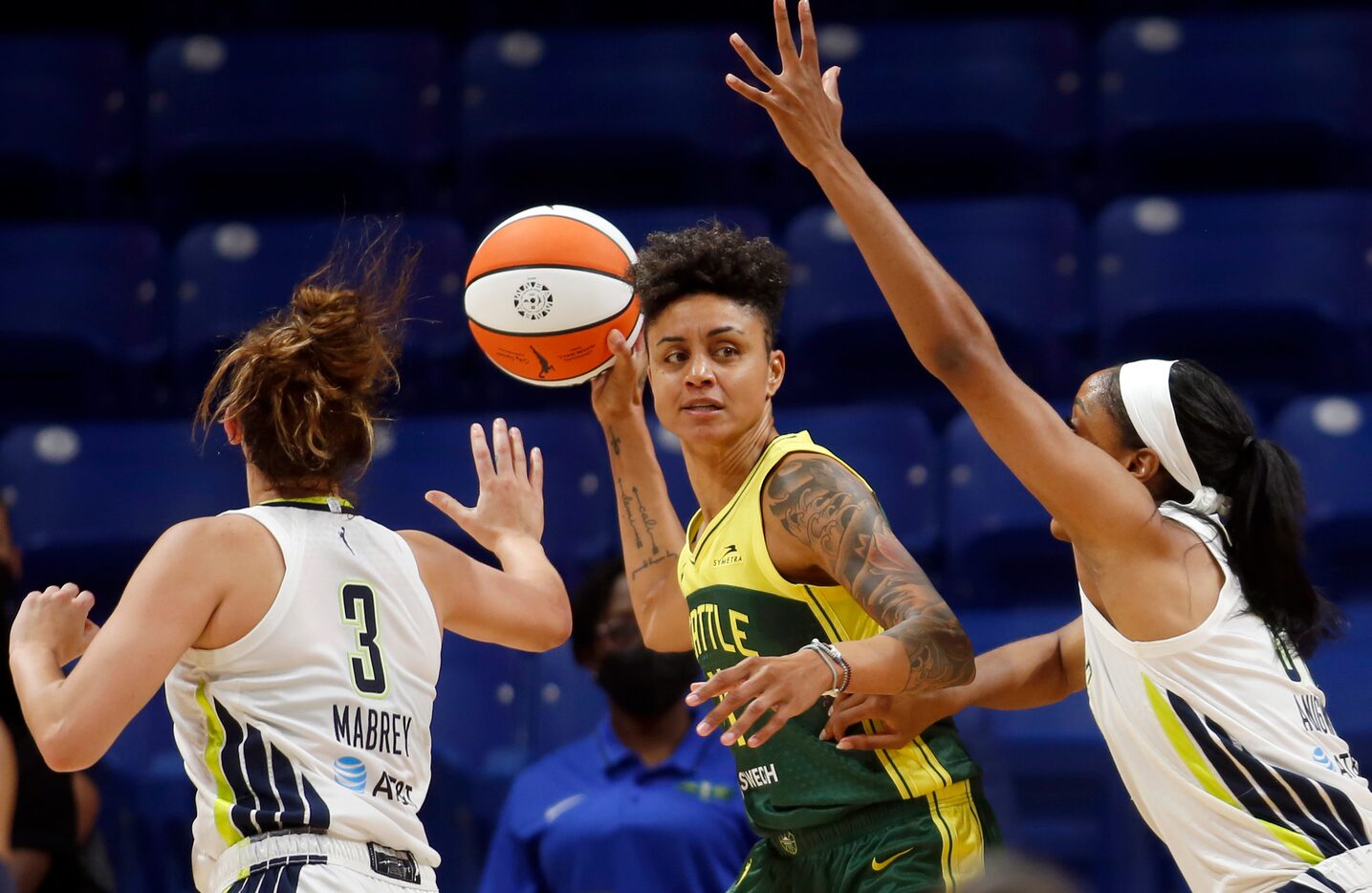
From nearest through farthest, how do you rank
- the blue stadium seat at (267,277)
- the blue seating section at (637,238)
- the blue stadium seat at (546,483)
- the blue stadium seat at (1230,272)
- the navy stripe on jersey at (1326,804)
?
the navy stripe on jersey at (1326,804) → the blue seating section at (637,238) → the blue stadium seat at (546,483) → the blue stadium seat at (1230,272) → the blue stadium seat at (267,277)

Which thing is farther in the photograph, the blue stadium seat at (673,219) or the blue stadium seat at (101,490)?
the blue stadium seat at (673,219)

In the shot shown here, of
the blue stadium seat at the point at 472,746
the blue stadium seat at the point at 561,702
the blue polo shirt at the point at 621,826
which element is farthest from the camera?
the blue stadium seat at the point at 561,702

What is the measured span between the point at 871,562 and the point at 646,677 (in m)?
2.25

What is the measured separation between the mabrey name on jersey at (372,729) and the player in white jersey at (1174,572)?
0.90 meters

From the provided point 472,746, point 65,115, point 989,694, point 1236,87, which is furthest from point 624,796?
point 65,115

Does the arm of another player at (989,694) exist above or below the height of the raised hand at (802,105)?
below

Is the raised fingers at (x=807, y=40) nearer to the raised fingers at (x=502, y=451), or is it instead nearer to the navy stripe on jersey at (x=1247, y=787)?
the raised fingers at (x=502, y=451)

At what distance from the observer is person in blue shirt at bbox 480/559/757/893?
5.18 meters

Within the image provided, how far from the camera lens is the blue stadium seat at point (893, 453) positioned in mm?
6242

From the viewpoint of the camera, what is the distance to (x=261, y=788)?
2992 millimetres

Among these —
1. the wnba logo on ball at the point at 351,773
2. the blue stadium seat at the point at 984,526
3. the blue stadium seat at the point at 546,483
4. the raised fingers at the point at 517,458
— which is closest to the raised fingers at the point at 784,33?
the raised fingers at the point at 517,458

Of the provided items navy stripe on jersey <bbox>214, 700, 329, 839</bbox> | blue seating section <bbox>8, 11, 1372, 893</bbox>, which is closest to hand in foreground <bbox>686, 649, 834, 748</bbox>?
navy stripe on jersey <bbox>214, 700, 329, 839</bbox>

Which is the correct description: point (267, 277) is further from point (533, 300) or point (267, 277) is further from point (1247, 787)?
point (1247, 787)

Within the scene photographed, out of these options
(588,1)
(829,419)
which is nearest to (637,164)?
(588,1)
